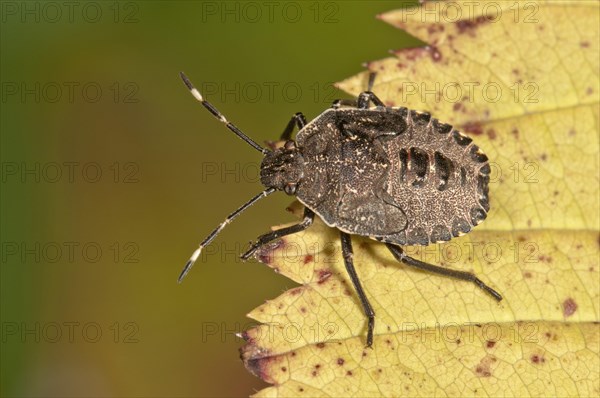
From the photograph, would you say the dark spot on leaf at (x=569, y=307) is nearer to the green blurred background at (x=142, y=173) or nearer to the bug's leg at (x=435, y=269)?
the bug's leg at (x=435, y=269)

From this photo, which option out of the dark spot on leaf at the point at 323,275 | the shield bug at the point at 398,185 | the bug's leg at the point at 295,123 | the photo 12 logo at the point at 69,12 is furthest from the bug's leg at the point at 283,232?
the photo 12 logo at the point at 69,12

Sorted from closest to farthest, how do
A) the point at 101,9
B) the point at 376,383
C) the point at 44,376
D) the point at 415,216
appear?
the point at 376,383
the point at 415,216
the point at 44,376
the point at 101,9

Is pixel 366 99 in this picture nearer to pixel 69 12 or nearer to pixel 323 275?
pixel 323 275

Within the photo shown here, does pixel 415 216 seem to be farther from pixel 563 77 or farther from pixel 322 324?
pixel 563 77

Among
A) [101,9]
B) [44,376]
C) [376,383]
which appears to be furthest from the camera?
[101,9]

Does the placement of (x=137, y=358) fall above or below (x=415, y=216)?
below

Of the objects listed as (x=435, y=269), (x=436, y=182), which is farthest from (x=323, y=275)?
(x=436, y=182)

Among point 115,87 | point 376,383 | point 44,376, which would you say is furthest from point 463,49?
point 44,376
